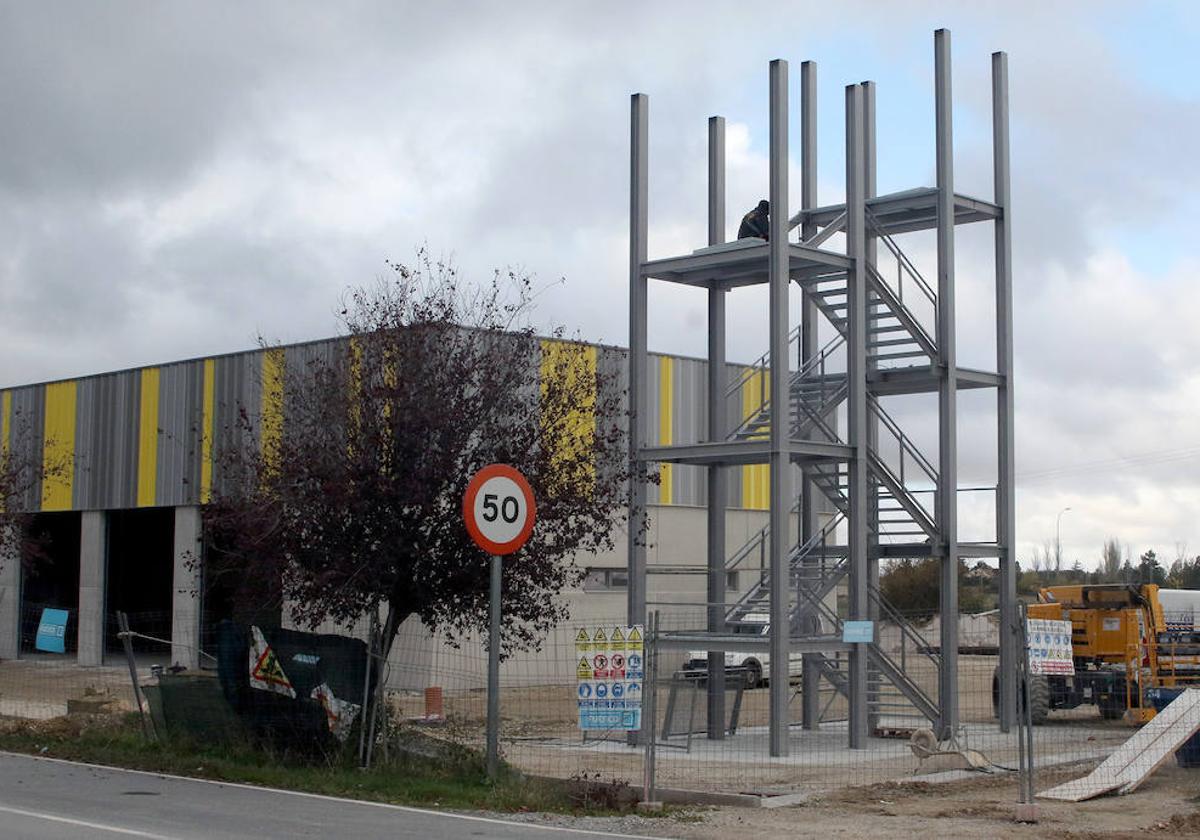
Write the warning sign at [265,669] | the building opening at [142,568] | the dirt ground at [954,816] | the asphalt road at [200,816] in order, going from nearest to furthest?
1. the asphalt road at [200,816]
2. the dirt ground at [954,816]
3. the warning sign at [265,669]
4. the building opening at [142,568]

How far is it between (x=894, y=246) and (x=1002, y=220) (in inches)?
76.1

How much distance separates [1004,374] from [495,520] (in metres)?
12.6

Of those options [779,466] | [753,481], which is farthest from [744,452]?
[753,481]

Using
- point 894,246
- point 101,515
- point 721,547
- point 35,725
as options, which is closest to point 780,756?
→ point 721,547

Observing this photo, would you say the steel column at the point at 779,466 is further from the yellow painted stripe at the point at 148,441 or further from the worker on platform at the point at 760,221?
the yellow painted stripe at the point at 148,441

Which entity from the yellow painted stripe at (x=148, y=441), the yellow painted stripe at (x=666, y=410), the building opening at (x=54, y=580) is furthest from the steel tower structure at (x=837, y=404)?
the building opening at (x=54, y=580)

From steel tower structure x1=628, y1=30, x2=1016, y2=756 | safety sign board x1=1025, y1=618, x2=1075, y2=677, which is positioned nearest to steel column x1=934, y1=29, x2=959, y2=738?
steel tower structure x1=628, y1=30, x2=1016, y2=756

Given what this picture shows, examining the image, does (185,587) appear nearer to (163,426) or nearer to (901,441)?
(163,426)

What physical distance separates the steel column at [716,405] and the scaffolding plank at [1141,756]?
676 centimetres

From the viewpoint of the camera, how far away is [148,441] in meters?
40.2

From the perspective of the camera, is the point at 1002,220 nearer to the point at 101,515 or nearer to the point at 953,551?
the point at 953,551

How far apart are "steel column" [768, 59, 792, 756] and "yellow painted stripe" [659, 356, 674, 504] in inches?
714

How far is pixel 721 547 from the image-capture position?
950 inches

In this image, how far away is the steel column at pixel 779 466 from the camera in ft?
68.4
